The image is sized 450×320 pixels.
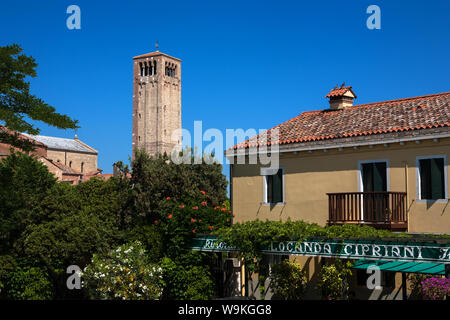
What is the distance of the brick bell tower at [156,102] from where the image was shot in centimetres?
10431

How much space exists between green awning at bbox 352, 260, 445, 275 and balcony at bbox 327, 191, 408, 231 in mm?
1716

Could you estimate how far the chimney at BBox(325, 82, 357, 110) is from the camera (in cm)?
2450

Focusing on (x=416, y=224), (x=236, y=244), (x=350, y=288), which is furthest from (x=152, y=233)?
(x=416, y=224)

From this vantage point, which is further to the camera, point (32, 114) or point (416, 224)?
point (32, 114)

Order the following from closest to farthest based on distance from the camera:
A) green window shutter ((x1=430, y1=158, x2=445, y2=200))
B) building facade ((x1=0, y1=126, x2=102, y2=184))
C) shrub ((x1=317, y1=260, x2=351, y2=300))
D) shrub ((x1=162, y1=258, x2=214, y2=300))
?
shrub ((x1=317, y1=260, x2=351, y2=300)), green window shutter ((x1=430, y1=158, x2=445, y2=200)), shrub ((x1=162, y1=258, x2=214, y2=300)), building facade ((x1=0, y1=126, x2=102, y2=184))

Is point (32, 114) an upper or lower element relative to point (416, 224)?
upper

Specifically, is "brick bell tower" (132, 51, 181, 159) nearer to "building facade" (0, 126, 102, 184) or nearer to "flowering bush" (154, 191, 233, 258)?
"building facade" (0, 126, 102, 184)

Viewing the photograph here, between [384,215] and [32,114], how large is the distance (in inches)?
615

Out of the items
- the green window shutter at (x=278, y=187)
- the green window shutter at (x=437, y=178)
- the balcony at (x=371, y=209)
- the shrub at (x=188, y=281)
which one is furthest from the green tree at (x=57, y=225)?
the green window shutter at (x=437, y=178)

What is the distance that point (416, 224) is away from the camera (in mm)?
18500

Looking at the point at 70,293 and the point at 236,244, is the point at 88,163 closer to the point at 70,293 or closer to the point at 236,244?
the point at 70,293

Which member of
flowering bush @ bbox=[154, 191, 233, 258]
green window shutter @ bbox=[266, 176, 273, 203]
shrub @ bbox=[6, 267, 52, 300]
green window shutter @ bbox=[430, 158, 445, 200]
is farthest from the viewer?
shrub @ bbox=[6, 267, 52, 300]

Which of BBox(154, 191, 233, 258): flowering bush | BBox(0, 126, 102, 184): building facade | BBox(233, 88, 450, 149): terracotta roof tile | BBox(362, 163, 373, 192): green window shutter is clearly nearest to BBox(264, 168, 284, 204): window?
BBox(233, 88, 450, 149): terracotta roof tile

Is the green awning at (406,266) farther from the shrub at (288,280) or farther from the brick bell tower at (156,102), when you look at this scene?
the brick bell tower at (156,102)
